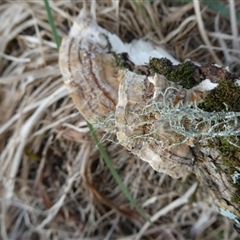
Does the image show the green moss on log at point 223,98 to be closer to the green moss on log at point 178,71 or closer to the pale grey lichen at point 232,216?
the green moss on log at point 178,71

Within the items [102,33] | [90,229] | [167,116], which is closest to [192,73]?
[167,116]

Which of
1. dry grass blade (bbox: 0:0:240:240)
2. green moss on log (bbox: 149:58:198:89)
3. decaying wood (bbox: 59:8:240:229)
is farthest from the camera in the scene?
dry grass blade (bbox: 0:0:240:240)

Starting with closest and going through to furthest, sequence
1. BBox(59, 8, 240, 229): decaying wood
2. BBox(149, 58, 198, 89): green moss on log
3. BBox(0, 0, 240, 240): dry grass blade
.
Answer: BBox(59, 8, 240, 229): decaying wood < BBox(149, 58, 198, 89): green moss on log < BBox(0, 0, 240, 240): dry grass blade

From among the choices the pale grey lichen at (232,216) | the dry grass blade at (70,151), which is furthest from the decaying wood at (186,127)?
the dry grass blade at (70,151)

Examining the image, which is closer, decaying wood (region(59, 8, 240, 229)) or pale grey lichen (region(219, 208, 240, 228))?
decaying wood (region(59, 8, 240, 229))

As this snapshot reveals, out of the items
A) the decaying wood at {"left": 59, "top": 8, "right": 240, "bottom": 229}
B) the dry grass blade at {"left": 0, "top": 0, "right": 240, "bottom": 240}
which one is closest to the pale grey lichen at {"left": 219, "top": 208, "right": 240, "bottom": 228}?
the decaying wood at {"left": 59, "top": 8, "right": 240, "bottom": 229}

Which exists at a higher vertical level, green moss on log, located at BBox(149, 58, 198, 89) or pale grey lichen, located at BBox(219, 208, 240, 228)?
green moss on log, located at BBox(149, 58, 198, 89)

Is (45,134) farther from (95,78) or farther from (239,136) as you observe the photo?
(239,136)

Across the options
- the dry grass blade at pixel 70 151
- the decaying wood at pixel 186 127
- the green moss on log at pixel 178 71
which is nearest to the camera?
the decaying wood at pixel 186 127

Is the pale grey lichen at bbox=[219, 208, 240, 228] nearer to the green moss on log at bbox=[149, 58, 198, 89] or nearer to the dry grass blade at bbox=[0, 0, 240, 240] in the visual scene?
the green moss on log at bbox=[149, 58, 198, 89]
